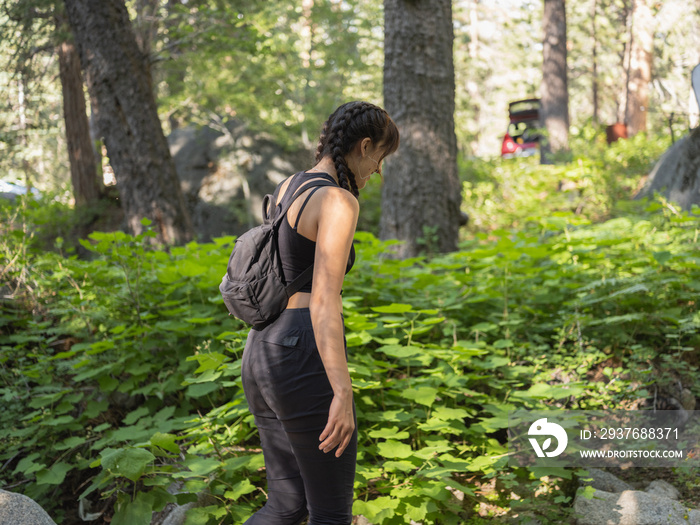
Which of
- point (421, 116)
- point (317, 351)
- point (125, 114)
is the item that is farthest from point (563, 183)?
point (317, 351)

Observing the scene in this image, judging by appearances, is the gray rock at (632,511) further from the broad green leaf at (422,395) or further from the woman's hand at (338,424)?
the woman's hand at (338,424)

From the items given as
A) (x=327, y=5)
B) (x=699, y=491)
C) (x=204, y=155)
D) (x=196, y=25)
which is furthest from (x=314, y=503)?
(x=327, y=5)

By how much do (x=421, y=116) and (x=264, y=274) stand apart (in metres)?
4.45

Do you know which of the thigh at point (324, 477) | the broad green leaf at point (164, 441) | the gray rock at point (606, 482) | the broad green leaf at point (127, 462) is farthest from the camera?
the gray rock at point (606, 482)

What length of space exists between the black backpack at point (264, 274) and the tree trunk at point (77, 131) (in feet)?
32.9

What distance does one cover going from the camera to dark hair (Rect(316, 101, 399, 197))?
6.54ft

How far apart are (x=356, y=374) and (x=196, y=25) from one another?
24.6 ft

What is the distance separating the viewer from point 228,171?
11.5 m

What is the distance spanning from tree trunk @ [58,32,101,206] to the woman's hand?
1043cm

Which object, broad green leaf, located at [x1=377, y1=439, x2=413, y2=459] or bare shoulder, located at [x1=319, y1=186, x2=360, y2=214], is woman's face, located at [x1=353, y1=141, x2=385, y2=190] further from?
broad green leaf, located at [x1=377, y1=439, x2=413, y2=459]

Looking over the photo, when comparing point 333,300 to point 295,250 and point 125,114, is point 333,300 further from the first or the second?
point 125,114

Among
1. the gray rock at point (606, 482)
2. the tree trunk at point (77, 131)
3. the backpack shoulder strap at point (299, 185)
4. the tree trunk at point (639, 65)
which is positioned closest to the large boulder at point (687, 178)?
the gray rock at point (606, 482)

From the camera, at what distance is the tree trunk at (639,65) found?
1474 centimetres

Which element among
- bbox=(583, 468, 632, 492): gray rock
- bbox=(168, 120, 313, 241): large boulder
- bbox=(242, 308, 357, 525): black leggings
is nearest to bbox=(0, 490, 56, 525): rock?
bbox=(242, 308, 357, 525): black leggings
